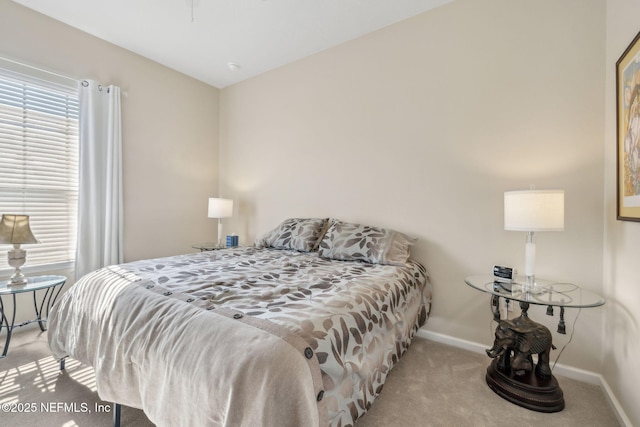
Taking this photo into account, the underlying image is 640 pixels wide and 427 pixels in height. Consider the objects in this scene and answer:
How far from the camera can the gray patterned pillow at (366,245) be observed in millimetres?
2205

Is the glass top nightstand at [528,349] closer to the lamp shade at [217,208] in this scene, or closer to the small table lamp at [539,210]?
the small table lamp at [539,210]

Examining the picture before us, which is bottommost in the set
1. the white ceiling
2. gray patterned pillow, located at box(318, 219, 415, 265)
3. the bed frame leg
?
the bed frame leg

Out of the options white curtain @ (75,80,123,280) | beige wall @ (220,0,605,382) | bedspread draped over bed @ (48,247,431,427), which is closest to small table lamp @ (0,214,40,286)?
white curtain @ (75,80,123,280)

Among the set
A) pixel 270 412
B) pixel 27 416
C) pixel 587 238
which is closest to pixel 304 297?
pixel 270 412

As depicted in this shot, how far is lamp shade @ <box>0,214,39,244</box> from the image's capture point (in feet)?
6.74

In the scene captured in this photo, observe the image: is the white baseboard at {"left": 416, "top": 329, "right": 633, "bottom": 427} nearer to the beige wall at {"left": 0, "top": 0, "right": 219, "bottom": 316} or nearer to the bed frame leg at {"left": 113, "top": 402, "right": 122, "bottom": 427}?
the bed frame leg at {"left": 113, "top": 402, "right": 122, "bottom": 427}

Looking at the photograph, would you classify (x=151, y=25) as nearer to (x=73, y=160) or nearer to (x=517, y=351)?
(x=73, y=160)

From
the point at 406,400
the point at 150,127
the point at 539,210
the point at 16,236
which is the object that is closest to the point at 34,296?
the point at 16,236

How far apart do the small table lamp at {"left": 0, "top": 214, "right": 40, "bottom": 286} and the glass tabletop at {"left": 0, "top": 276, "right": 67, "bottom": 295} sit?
5 cm

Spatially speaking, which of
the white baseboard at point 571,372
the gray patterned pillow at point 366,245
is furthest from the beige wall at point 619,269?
the gray patterned pillow at point 366,245

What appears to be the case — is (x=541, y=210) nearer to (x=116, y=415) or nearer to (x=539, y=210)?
(x=539, y=210)

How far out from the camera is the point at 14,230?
209 cm

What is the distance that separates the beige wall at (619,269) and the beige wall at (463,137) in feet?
0.25

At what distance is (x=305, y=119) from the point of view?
3.17m
